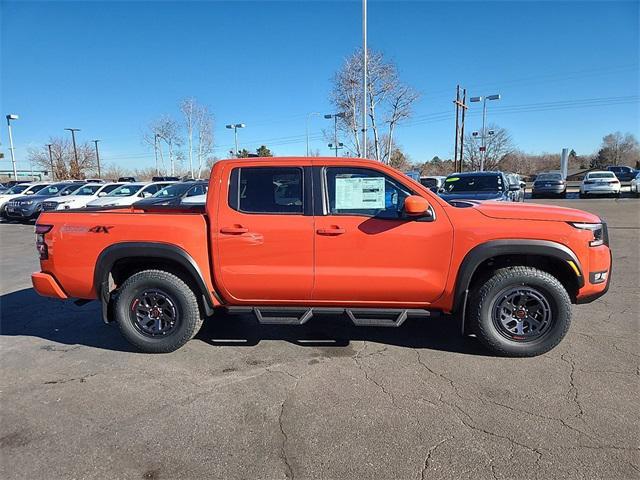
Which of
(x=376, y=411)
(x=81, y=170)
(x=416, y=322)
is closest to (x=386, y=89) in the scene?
(x=416, y=322)

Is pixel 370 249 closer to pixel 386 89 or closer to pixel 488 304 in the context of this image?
pixel 488 304

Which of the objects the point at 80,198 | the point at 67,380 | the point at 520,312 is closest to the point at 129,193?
the point at 80,198

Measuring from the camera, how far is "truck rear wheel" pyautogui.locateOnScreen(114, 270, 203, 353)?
12.9ft

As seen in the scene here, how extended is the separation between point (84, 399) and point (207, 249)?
158 cm

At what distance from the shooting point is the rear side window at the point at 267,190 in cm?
385

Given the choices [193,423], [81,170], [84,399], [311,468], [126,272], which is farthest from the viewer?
[81,170]

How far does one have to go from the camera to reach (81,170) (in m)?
51.8

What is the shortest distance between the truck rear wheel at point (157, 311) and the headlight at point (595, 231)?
372 centimetres

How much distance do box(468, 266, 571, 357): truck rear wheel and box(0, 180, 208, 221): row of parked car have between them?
11.1m

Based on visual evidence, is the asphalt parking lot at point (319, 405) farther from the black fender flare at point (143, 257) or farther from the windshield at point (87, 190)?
the windshield at point (87, 190)

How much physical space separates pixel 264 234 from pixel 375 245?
40.8 inches

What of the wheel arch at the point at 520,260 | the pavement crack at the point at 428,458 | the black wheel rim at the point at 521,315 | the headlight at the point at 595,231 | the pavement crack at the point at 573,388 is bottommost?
the pavement crack at the point at 428,458

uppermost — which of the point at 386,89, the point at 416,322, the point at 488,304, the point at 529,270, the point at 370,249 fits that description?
the point at 386,89

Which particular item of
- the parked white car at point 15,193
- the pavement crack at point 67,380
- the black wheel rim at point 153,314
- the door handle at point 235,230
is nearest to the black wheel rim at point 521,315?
the door handle at point 235,230
